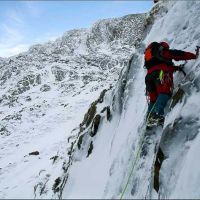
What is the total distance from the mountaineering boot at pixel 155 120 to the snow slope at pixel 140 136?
16 centimetres

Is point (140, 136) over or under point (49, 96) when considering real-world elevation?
over

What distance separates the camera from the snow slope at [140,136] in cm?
611

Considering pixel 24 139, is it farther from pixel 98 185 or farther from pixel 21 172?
pixel 98 185

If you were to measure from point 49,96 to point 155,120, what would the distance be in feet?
137

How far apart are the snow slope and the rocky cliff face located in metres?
1.70

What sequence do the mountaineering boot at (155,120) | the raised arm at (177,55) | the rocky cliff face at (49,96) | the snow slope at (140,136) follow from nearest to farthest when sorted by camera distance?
the snow slope at (140,136) < the mountaineering boot at (155,120) < the raised arm at (177,55) < the rocky cliff face at (49,96)

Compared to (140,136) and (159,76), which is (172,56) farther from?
(140,136)

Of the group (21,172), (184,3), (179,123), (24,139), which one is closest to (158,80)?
(179,123)

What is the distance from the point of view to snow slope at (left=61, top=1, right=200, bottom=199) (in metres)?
6.11

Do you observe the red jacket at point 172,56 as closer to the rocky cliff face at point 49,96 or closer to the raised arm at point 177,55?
the raised arm at point 177,55

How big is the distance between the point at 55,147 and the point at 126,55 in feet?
237

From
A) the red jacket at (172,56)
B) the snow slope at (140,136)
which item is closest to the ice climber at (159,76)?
the red jacket at (172,56)

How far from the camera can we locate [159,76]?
24.8 ft

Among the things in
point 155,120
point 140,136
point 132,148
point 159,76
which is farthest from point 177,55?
point 132,148
